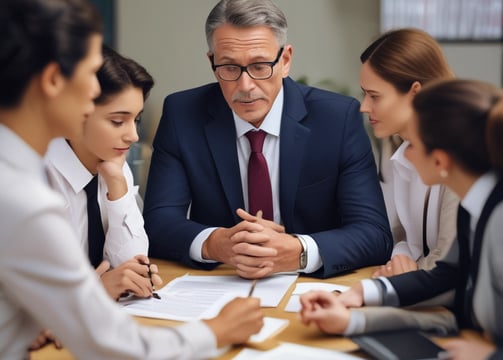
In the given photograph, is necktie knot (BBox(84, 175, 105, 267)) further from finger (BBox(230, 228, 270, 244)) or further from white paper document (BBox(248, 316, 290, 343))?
white paper document (BBox(248, 316, 290, 343))

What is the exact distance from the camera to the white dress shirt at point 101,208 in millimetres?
1849

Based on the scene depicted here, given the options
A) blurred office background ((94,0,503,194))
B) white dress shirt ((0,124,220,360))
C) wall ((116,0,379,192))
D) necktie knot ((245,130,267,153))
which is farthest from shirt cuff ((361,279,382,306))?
wall ((116,0,379,192))

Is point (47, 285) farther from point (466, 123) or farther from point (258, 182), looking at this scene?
point (258, 182)

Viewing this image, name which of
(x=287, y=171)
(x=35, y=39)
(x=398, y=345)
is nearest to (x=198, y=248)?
(x=287, y=171)

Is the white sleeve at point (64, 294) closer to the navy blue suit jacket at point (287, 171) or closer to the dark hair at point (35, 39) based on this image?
the dark hair at point (35, 39)

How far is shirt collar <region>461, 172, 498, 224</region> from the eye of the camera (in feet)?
4.31

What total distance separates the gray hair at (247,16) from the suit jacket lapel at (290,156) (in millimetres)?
261

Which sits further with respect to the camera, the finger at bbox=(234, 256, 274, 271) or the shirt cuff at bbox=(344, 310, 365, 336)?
the finger at bbox=(234, 256, 274, 271)

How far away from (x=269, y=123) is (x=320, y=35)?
3541 mm

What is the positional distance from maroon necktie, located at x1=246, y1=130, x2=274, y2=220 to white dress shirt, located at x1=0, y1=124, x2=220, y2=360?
1.05 metres

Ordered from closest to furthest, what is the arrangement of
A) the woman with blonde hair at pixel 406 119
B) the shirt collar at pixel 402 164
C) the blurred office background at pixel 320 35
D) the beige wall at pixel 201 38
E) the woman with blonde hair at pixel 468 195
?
the woman with blonde hair at pixel 468 195
the woman with blonde hair at pixel 406 119
the shirt collar at pixel 402 164
the blurred office background at pixel 320 35
the beige wall at pixel 201 38

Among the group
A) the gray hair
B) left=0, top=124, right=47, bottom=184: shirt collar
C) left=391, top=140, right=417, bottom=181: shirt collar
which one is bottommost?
left=391, top=140, right=417, bottom=181: shirt collar

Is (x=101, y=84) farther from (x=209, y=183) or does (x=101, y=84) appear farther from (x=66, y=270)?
(x=66, y=270)

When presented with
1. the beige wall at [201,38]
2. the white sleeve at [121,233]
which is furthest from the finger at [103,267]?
the beige wall at [201,38]
